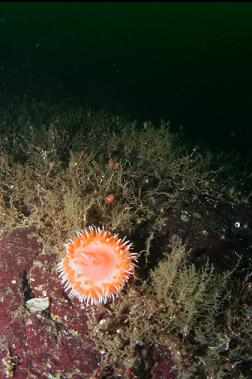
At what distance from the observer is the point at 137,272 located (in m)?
3.81

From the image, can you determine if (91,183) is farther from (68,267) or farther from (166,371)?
(166,371)

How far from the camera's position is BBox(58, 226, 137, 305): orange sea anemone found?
328 centimetres

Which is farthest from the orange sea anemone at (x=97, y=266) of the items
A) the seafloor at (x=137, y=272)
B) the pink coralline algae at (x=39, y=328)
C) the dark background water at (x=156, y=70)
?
the dark background water at (x=156, y=70)

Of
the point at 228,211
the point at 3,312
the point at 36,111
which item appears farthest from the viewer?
the point at 36,111

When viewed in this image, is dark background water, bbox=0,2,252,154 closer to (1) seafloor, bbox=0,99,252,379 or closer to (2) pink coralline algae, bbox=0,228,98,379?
(1) seafloor, bbox=0,99,252,379

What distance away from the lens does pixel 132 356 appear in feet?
11.5

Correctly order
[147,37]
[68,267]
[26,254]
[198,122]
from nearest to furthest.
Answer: [68,267] < [26,254] < [198,122] < [147,37]

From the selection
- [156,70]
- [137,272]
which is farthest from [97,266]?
[156,70]

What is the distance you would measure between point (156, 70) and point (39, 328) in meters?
23.5

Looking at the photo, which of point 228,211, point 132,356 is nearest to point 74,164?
point 228,211

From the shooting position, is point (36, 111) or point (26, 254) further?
point (36, 111)

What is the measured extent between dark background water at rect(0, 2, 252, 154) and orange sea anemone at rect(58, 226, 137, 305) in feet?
21.6

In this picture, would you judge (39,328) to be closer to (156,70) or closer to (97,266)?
(97,266)

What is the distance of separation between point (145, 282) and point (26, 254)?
1.59 m
